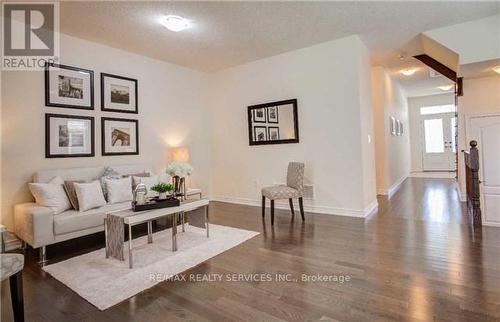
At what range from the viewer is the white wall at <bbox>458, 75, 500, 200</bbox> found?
4430 millimetres

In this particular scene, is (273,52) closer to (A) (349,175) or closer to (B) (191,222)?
(A) (349,175)

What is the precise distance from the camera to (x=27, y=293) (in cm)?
212

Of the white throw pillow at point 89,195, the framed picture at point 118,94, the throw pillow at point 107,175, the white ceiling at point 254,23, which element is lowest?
the white throw pillow at point 89,195

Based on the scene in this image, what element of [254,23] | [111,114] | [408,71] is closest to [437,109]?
[408,71]

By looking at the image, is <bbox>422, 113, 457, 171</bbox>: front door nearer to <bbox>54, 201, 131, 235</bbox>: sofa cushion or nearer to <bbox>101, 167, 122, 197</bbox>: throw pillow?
<bbox>101, 167, 122, 197</bbox>: throw pillow

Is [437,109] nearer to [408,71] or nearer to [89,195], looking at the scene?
[408,71]

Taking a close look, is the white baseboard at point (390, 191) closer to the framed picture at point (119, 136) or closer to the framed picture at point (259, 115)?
the framed picture at point (259, 115)

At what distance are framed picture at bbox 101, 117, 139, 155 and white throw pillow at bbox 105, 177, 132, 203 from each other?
0.83m

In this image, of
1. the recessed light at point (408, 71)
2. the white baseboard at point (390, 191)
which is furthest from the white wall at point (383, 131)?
the recessed light at point (408, 71)

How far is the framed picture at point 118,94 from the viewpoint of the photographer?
4207 mm

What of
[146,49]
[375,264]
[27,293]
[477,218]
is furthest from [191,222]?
[477,218]

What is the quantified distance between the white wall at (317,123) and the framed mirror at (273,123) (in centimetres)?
11

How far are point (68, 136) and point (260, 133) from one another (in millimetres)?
3158

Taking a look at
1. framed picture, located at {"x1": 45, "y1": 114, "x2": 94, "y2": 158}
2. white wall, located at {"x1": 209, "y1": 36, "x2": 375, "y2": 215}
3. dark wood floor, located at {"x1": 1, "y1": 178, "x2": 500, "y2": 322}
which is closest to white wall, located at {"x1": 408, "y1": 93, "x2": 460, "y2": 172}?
white wall, located at {"x1": 209, "y1": 36, "x2": 375, "y2": 215}
